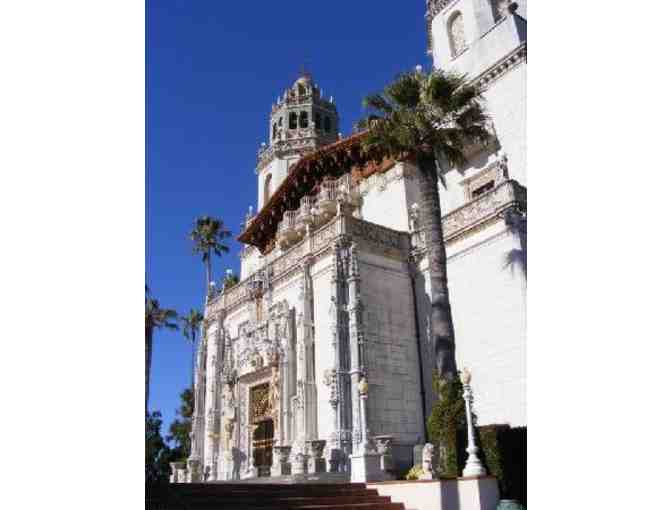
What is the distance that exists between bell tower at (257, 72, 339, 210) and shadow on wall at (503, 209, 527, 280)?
66.2 feet

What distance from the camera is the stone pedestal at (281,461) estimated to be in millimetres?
16469

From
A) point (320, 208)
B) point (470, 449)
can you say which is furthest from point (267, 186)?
point (470, 449)

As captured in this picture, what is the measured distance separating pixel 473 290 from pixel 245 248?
19.3 metres

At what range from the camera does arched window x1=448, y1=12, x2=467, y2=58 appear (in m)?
23.3

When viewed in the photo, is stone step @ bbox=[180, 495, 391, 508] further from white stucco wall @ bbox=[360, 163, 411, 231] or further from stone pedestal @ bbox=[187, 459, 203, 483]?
stone pedestal @ bbox=[187, 459, 203, 483]

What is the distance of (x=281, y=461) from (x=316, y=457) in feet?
6.16

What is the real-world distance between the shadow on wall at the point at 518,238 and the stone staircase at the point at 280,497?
6.98m

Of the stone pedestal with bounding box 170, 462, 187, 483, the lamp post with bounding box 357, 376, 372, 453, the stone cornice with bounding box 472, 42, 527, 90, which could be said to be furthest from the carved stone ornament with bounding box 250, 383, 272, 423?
the stone cornice with bounding box 472, 42, 527, 90

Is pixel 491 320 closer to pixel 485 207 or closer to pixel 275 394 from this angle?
pixel 485 207
